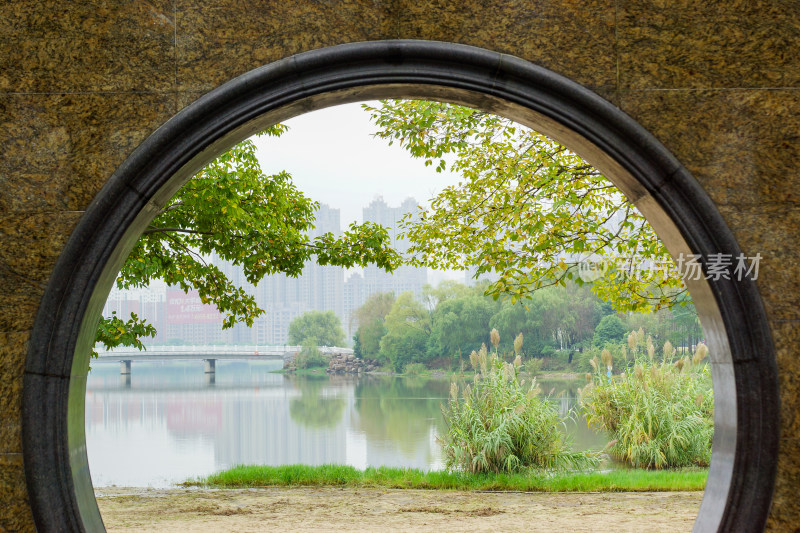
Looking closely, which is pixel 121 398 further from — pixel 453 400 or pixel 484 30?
pixel 484 30

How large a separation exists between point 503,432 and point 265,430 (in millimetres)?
11764

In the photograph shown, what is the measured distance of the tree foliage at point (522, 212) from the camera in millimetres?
6578

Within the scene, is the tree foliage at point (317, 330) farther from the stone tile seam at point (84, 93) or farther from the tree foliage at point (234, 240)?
the stone tile seam at point (84, 93)

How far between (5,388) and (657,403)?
7.60 meters

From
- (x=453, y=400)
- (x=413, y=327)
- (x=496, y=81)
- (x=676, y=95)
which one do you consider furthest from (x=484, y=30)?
(x=413, y=327)

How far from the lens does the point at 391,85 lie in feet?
8.90

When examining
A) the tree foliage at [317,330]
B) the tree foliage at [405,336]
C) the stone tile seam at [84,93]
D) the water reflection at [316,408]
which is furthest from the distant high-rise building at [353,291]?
the stone tile seam at [84,93]

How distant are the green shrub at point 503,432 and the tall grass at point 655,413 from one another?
0.75 meters

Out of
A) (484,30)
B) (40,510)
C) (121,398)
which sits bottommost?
(121,398)

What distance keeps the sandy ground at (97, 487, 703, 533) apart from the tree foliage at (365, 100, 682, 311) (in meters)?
1.91

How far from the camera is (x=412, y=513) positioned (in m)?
6.09

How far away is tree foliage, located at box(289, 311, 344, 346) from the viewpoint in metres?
45.8

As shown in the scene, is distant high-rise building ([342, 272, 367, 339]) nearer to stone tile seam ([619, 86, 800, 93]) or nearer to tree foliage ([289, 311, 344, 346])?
tree foliage ([289, 311, 344, 346])

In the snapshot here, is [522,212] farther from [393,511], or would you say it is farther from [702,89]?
[702,89]
